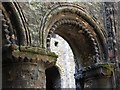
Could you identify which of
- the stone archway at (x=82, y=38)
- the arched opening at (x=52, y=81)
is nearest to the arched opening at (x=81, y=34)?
the stone archway at (x=82, y=38)

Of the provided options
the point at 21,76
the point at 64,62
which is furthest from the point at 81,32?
the point at 64,62

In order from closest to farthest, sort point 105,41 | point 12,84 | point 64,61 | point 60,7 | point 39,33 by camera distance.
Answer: point 12,84 → point 39,33 → point 60,7 → point 105,41 → point 64,61

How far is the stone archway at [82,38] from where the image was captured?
734cm

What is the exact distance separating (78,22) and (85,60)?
3.10 feet

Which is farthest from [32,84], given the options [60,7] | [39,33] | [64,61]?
[64,61]

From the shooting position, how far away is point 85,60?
7992 mm

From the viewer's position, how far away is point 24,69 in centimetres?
603

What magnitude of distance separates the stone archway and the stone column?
1068mm

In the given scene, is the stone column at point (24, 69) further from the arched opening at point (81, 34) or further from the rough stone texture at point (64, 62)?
the rough stone texture at point (64, 62)

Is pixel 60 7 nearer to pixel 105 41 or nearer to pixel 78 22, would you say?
pixel 78 22

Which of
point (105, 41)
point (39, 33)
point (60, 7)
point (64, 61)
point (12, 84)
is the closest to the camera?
point (12, 84)

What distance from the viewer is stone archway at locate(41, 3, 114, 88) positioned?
7341 mm

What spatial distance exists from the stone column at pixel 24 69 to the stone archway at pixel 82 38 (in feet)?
3.51

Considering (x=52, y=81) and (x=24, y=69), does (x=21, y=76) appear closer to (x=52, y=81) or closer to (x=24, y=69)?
(x=24, y=69)
